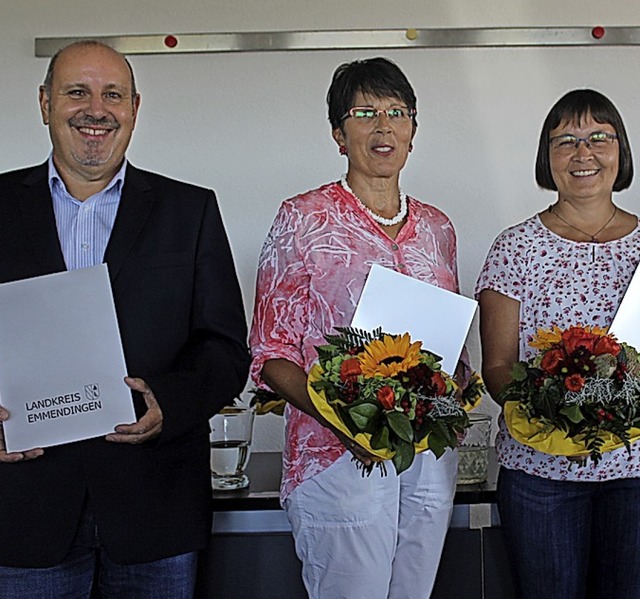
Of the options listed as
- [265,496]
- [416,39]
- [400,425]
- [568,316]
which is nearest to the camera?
[400,425]

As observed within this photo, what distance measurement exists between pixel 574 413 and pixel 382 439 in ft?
1.19

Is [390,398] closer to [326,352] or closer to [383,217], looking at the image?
[326,352]

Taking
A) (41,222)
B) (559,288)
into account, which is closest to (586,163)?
(559,288)

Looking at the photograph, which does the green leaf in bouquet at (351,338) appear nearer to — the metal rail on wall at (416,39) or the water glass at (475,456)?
the water glass at (475,456)

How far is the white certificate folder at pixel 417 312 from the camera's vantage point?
2.02 metres

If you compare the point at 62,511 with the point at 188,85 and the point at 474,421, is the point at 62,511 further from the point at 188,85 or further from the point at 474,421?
the point at 188,85

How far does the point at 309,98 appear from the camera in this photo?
11.0ft

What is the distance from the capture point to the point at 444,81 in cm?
333

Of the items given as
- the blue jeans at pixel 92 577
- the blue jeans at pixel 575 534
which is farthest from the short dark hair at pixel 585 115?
the blue jeans at pixel 92 577

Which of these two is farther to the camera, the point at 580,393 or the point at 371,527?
the point at 371,527

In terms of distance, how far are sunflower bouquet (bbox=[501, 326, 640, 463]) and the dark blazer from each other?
568mm

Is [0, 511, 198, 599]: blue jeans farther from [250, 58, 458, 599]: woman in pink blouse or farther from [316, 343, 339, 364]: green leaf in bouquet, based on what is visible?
[316, 343, 339, 364]: green leaf in bouquet

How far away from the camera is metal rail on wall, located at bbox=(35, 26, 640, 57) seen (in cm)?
329

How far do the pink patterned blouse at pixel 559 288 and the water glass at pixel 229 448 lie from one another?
64cm
